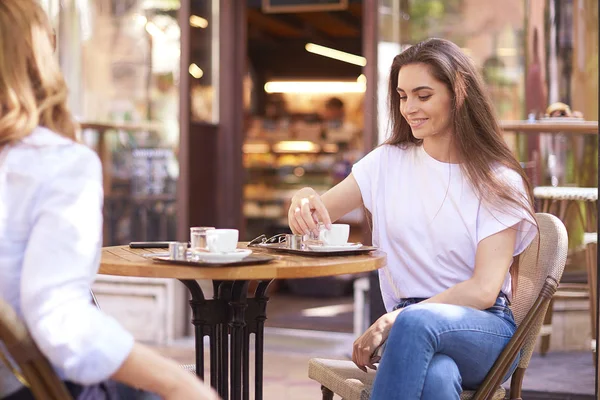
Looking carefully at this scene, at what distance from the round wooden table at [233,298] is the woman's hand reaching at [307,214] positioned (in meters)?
0.13

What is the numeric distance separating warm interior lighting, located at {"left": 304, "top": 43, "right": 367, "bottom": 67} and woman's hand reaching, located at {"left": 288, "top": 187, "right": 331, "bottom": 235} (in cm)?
761

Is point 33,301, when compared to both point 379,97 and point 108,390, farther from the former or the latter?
point 379,97

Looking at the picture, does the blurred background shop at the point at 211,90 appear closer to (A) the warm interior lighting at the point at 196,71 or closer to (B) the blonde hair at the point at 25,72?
(A) the warm interior lighting at the point at 196,71

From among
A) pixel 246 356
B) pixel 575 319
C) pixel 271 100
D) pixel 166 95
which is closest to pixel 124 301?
pixel 166 95

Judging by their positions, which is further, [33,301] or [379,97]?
[379,97]

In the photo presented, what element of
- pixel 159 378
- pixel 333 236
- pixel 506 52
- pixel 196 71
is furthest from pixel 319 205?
pixel 196 71

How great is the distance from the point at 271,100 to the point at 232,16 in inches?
161

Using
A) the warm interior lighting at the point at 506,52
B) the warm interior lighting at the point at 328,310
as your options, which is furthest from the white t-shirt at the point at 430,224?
the warm interior lighting at the point at 328,310

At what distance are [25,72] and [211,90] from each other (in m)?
4.65

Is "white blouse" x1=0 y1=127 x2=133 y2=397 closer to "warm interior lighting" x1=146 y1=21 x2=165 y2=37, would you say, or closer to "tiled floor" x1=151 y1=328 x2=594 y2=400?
"tiled floor" x1=151 y1=328 x2=594 y2=400

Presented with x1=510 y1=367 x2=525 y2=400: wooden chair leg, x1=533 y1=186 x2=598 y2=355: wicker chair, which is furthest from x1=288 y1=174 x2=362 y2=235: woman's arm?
x1=533 y1=186 x2=598 y2=355: wicker chair

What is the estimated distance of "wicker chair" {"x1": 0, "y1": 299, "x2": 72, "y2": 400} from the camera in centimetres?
141

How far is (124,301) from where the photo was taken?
18.6 feet

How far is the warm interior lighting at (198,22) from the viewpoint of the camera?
5772mm
